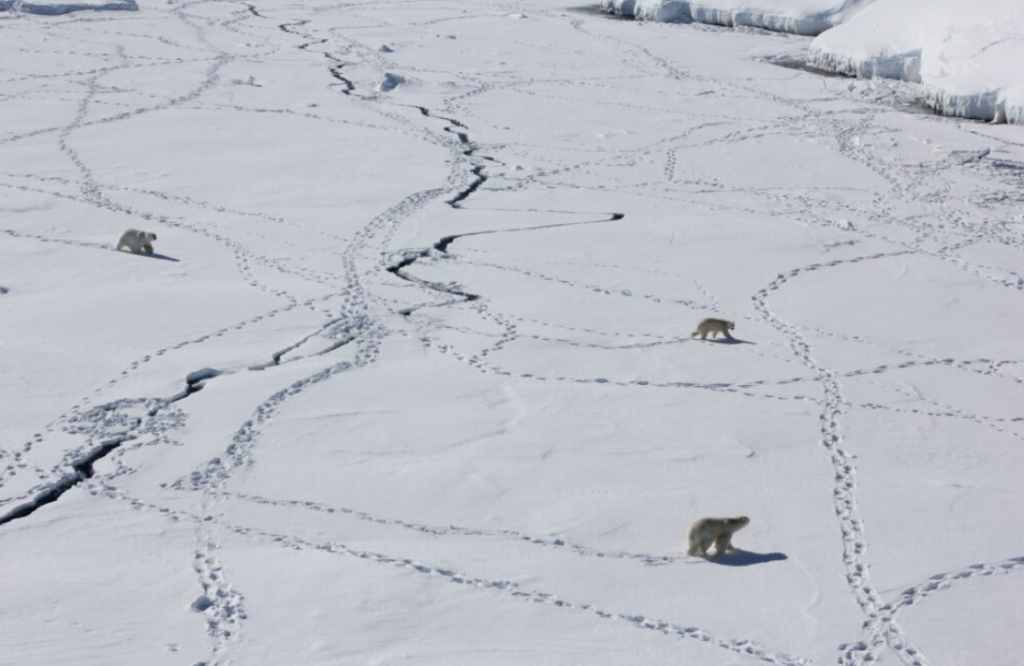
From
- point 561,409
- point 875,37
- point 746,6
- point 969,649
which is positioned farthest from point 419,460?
point 746,6

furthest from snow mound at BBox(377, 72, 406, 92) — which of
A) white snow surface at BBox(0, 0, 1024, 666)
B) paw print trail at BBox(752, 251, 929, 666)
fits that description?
paw print trail at BBox(752, 251, 929, 666)

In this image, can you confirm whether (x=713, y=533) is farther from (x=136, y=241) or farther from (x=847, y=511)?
(x=136, y=241)

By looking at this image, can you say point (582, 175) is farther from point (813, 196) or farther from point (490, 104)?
point (490, 104)

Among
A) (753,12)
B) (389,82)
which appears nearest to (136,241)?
(389,82)

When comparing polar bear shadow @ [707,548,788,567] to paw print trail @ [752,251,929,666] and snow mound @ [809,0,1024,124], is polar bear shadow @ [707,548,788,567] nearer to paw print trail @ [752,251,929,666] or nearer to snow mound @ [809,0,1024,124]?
paw print trail @ [752,251,929,666]

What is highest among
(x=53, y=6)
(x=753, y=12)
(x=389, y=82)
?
(x=753, y=12)

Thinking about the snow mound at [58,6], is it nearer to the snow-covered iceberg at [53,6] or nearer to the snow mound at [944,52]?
the snow-covered iceberg at [53,6]
